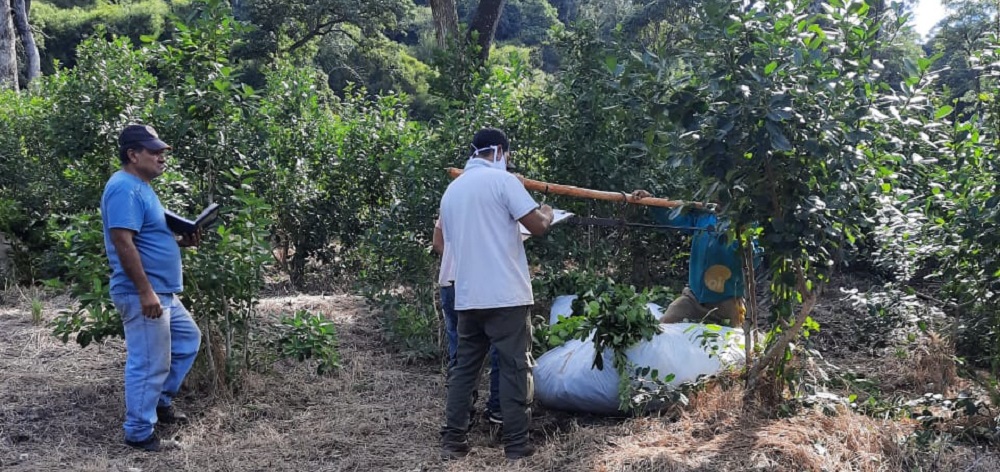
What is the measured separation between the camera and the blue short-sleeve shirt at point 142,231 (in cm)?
420

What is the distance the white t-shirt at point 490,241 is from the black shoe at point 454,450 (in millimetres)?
669

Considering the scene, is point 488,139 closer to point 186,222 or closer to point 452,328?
point 452,328

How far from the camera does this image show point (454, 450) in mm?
4211

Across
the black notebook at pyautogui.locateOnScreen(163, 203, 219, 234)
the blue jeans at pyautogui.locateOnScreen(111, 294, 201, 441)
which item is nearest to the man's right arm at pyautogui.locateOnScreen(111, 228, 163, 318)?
the blue jeans at pyautogui.locateOnScreen(111, 294, 201, 441)

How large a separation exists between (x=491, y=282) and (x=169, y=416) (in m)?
1.97

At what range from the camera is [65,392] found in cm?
507

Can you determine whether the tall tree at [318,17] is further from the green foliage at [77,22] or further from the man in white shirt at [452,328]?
the man in white shirt at [452,328]

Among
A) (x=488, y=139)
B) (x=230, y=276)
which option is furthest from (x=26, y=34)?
(x=488, y=139)

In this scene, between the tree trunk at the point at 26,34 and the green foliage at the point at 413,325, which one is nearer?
the green foliage at the point at 413,325

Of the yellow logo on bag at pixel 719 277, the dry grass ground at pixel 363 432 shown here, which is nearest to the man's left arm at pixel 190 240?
the dry grass ground at pixel 363 432

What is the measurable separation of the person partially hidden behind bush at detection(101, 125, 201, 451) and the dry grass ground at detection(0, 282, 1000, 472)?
0.24m

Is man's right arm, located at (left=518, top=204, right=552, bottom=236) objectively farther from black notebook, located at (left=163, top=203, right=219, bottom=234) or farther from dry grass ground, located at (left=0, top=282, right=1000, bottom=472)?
black notebook, located at (left=163, top=203, right=219, bottom=234)

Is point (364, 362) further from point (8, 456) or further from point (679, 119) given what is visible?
point (679, 119)

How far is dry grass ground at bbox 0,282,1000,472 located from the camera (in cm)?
377
